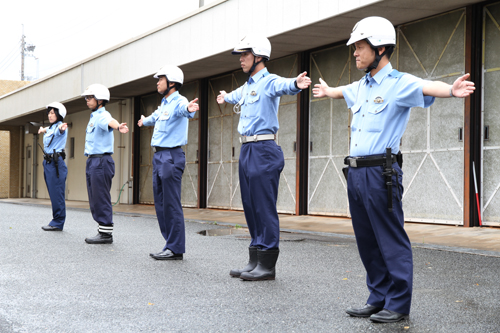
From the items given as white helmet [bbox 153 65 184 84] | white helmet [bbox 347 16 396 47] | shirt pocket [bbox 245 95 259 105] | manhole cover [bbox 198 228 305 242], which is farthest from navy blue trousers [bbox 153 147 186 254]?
white helmet [bbox 347 16 396 47]

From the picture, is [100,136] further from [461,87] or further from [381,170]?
[461,87]

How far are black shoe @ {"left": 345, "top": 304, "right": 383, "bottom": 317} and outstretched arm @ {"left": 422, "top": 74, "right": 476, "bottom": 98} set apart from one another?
1.40 m

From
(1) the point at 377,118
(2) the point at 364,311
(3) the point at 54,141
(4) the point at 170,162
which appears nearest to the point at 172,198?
(4) the point at 170,162

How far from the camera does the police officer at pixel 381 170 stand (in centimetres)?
344

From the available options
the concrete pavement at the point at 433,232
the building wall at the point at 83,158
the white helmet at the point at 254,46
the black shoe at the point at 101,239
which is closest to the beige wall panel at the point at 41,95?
the building wall at the point at 83,158

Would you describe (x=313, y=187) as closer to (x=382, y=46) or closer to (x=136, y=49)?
(x=136, y=49)

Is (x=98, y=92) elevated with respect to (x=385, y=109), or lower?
elevated

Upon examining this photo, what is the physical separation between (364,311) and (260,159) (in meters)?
1.78

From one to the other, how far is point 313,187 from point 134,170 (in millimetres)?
9207

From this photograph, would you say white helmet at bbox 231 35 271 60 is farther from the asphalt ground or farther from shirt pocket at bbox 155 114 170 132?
the asphalt ground

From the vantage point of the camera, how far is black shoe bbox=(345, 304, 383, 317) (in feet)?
11.9

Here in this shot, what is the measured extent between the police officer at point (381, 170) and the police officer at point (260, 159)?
127 cm

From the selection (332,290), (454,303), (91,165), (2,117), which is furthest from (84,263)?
(2,117)

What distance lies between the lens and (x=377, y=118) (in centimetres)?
356
